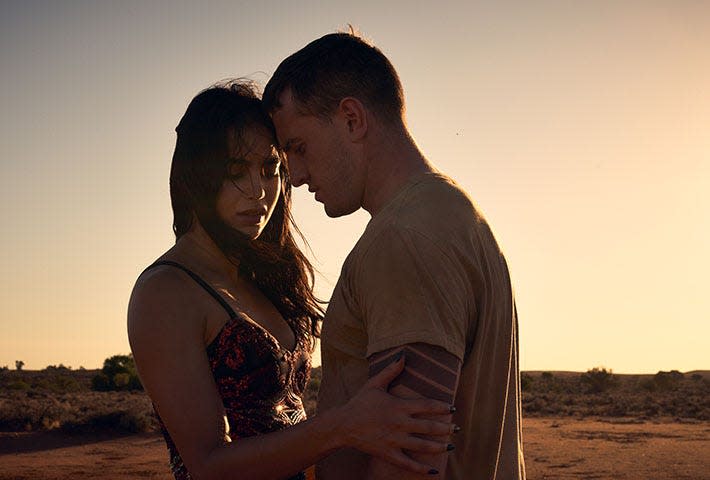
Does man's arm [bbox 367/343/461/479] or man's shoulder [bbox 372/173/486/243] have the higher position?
man's shoulder [bbox 372/173/486/243]

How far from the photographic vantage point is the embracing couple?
217 cm

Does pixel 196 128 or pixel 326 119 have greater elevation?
pixel 196 128

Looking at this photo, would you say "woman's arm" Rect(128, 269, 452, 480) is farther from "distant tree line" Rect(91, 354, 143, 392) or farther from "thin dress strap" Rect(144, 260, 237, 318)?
"distant tree line" Rect(91, 354, 143, 392)

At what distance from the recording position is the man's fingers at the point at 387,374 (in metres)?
2.13

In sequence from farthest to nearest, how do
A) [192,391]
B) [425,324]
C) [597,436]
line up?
[597,436] < [192,391] < [425,324]

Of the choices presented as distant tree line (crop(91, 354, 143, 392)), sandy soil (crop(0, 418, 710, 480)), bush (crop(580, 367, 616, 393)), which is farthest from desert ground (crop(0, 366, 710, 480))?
bush (crop(580, 367, 616, 393))

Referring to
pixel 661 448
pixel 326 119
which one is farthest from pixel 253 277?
pixel 661 448

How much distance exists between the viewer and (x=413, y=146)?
276 centimetres

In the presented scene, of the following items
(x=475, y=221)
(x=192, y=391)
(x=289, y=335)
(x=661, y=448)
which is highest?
(x=475, y=221)

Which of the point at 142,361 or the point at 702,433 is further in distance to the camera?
the point at 702,433

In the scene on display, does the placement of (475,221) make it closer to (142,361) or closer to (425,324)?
(425,324)

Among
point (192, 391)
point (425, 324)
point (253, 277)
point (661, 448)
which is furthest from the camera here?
point (661, 448)

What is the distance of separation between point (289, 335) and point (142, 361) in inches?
37.2

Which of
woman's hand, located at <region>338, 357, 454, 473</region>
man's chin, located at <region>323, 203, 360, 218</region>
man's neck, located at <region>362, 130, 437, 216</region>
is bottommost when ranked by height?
woman's hand, located at <region>338, 357, 454, 473</region>
